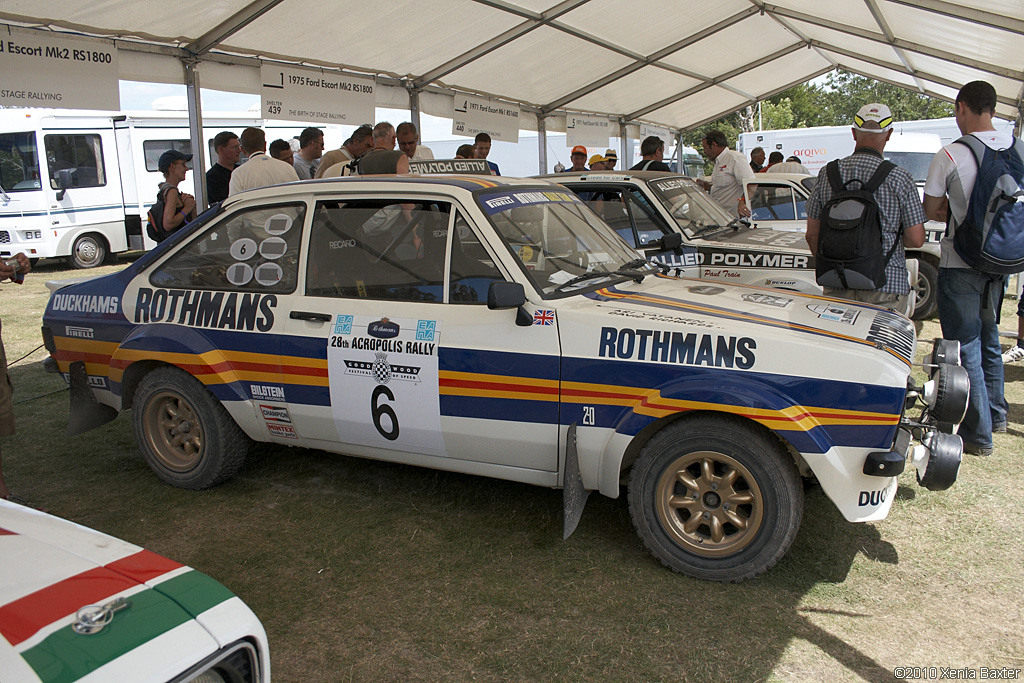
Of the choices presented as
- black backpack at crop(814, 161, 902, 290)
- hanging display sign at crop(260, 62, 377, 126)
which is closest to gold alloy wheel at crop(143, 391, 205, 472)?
black backpack at crop(814, 161, 902, 290)

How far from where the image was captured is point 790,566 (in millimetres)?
3598

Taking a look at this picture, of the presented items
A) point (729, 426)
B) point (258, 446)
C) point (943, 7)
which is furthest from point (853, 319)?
point (943, 7)

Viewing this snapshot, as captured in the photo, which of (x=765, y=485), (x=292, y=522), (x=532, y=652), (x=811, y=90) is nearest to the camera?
(x=532, y=652)

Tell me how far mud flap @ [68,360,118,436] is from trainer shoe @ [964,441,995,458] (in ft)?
18.7

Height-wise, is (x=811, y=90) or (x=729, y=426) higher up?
(x=811, y=90)

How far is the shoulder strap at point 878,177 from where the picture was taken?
4.48 m

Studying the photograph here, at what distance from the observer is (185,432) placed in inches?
179

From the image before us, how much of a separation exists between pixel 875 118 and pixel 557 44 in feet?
25.0

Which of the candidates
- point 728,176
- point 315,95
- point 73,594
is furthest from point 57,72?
point 728,176

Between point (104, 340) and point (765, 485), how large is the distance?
3974 mm

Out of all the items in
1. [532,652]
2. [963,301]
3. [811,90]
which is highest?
[811,90]

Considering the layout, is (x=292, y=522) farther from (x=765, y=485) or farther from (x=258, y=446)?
(x=765, y=485)

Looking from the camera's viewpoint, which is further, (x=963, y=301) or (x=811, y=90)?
(x=811, y=90)

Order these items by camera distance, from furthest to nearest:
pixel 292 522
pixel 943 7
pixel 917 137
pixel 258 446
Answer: pixel 917 137, pixel 943 7, pixel 258 446, pixel 292 522
